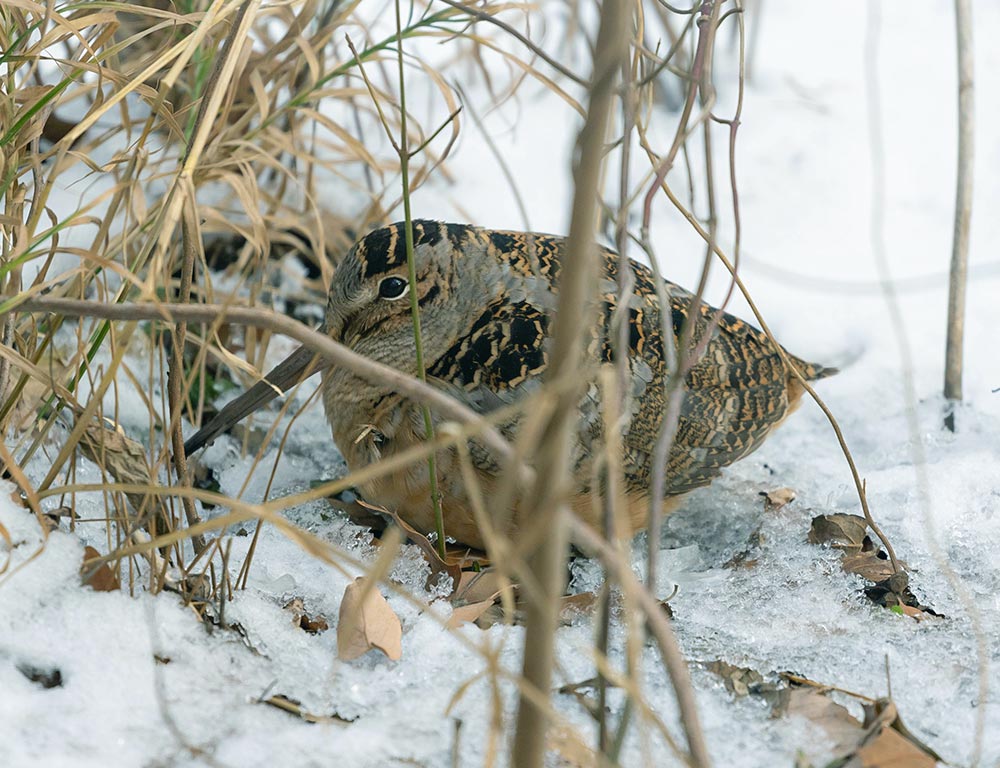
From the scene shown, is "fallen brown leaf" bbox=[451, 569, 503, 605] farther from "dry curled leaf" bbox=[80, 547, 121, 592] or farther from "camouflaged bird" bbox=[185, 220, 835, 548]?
"dry curled leaf" bbox=[80, 547, 121, 592]

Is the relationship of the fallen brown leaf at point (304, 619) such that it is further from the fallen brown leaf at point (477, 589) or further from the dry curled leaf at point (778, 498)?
the dry curled leaf at point (778, 498)

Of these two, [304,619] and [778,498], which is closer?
[304,619]

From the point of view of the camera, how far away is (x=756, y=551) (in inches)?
101

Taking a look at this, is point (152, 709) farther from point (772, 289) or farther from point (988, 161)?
point (988, 161)

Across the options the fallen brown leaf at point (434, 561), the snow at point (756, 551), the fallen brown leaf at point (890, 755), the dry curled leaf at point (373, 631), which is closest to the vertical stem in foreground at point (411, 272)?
the fallen brown leaf at point (434, 561)

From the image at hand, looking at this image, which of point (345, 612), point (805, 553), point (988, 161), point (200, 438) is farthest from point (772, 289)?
point (345, 612)

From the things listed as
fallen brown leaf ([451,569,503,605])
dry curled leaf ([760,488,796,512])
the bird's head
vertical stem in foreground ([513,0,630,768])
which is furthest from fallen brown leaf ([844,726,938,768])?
the bird's head

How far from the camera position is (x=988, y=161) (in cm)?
405

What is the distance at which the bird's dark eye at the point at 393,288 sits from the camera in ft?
8.96

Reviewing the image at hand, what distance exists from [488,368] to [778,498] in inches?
30.8

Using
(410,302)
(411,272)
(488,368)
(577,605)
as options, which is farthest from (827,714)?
(410,302)

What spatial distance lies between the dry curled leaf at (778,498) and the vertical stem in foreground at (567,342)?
1662mm

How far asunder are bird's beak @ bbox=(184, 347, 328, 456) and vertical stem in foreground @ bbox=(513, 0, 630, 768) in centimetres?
155

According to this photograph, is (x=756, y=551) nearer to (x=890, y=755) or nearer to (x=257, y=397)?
(x=890, y=755)
